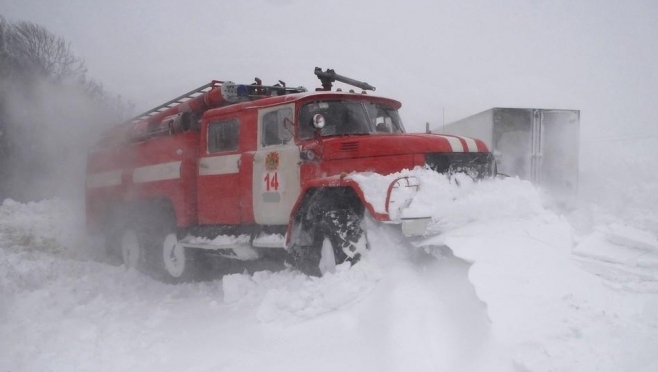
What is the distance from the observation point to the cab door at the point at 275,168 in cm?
601

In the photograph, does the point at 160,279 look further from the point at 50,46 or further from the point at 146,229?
the point at 50,46

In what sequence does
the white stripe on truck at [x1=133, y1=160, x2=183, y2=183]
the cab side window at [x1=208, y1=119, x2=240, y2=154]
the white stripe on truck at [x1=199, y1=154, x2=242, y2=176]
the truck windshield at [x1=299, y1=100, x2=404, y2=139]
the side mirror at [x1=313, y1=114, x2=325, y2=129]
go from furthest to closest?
the white stripe on truck at [x1=133, y1=160, x2=183, y2=183] → the cab side window at [x1=208, y1=119, x2=240, y2=154] → the white stripe on truck at [x1=199, y1=154, x2=242, y2=176] → the truck windshield at [x1=299, y1=100, x2=404, y2=139] → the side mirror at [x1=313, y1=114, x2=325, y2=129]

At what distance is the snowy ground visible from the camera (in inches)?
134

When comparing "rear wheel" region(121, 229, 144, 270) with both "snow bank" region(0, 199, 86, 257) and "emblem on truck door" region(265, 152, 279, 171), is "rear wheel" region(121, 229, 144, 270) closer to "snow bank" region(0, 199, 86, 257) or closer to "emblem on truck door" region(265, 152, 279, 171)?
"snow bank" region(0, 199, 86, 257)

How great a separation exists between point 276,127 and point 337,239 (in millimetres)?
1906

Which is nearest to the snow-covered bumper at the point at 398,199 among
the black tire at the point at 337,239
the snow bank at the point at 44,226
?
the black tire at the point at 337,239

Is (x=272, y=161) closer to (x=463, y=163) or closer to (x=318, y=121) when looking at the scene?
(x=318, y=121)

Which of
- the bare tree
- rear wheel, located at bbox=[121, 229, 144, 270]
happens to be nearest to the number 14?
rear wheel, located at bbox=[121, 229, 144, 270]

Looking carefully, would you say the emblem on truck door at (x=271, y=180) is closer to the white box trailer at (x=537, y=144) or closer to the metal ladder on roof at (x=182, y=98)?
the metal ladder on roof at (x=182, y=98)

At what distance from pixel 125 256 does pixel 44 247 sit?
2.50 metres

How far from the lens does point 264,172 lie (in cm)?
635

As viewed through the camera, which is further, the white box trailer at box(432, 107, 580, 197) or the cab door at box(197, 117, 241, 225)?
the white box trailer at box(432, 107, 580, 197)

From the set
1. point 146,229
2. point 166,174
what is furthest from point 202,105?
point 146,229

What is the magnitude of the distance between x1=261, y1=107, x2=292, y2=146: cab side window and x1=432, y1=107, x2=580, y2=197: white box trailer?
24.7ft
